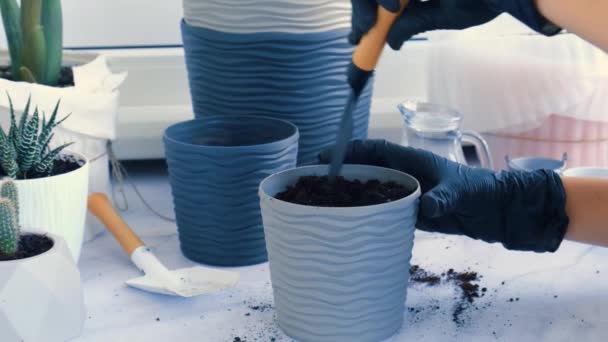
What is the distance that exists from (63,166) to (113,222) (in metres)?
0.08

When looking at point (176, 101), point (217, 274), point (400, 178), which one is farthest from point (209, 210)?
point (176, 101)

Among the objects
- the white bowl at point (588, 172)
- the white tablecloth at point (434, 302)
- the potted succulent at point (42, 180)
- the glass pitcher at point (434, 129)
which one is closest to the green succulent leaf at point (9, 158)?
the potted succulent at point (42, 180)

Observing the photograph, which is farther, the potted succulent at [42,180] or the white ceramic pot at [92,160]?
the white ceramic pot at [92,160]

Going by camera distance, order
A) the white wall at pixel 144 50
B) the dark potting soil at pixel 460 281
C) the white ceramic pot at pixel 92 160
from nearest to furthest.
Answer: the dark potting soil at pixel 460 281
the white ceramic pot at pixel 92 160
the white wall at pixel 144 50

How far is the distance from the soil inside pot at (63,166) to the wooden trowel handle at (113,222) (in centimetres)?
7

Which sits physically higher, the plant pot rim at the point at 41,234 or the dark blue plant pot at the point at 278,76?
the dark blue plant pot at the point at 278,76

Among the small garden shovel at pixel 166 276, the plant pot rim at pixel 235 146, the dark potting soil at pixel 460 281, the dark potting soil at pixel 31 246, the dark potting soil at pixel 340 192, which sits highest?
the plant pot rim at pixel 235 146

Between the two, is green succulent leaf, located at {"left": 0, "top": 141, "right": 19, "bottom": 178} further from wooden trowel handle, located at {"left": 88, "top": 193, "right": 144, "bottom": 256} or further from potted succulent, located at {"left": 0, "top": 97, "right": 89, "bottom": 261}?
wooden trowel handle, located at {"left": 88, "top": 193, "right": 144, "bottom": 256}

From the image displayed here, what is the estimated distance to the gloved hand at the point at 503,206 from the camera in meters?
0.66

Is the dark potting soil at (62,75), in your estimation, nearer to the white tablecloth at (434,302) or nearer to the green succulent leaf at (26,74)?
the green succulent leaf at (26,74)

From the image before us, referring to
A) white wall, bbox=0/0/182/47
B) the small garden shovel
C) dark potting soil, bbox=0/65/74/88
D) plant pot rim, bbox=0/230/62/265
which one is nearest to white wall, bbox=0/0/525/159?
white wall, bbox=0/0/182/47

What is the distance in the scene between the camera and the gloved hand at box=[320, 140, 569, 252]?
657 millimetres

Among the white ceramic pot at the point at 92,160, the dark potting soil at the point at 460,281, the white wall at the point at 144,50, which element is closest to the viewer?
the dark potting soil at the point at 460,281

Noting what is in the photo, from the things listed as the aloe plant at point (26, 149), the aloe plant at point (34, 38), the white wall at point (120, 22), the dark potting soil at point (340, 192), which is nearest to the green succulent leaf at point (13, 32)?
the aloe plant at point (34, 38)
